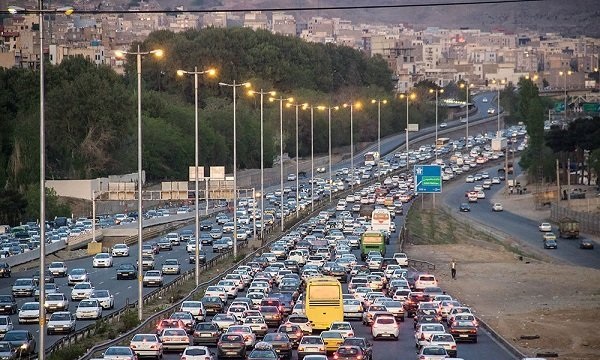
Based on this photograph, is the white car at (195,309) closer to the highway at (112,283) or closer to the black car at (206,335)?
the highway at (112,283)

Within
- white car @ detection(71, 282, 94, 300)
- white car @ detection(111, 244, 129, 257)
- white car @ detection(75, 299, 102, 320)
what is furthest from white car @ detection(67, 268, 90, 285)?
white car @ detection(111, 244, 129, 257)

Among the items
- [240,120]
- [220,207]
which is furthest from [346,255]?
[240,120]

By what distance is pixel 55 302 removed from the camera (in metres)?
63.2

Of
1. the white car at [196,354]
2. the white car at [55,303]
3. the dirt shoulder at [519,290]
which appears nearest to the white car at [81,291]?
the white car at [55,303]

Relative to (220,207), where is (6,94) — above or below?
above

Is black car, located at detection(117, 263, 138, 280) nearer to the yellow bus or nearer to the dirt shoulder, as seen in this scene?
the dirt shoulder

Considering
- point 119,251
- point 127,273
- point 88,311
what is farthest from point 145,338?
point 119,251

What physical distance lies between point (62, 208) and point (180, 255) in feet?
126

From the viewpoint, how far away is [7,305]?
210 ft

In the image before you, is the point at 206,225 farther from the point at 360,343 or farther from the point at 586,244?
the point at 360,343

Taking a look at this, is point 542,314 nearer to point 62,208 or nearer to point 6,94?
point 62,208

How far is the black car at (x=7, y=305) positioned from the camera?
209 ft

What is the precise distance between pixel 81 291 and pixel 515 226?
77.6 metres

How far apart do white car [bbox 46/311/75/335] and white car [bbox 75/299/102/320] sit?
4948mm
